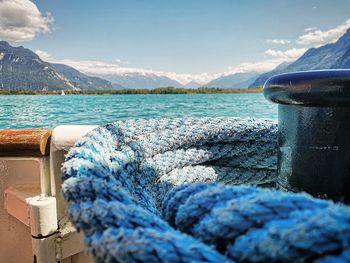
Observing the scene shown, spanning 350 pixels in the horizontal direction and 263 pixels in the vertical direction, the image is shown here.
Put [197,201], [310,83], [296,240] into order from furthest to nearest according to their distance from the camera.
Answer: [310,83] < [197,201] < [296,240]

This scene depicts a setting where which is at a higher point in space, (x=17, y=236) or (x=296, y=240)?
(x=296, y=240)

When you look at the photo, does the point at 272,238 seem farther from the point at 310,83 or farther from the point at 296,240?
the point at 310,83

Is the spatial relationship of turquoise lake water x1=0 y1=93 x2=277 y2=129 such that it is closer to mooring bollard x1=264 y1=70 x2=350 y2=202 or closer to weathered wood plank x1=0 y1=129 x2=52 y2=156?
weathered wood plank x1=0 y1=129 x2=52 y2=156

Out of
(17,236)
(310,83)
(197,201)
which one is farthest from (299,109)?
(17,236)

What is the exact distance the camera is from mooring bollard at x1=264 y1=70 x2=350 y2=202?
668mm

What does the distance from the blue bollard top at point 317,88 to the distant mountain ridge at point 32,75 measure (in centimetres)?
11126

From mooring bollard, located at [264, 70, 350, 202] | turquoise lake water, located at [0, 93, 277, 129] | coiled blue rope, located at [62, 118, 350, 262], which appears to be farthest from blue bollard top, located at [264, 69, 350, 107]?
turquoise lake water, located at [0, 93, 277, 129]

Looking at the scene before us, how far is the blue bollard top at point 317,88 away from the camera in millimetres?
654

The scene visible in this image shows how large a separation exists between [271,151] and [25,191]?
2.85ft

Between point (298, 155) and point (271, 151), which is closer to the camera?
point (298, 155)

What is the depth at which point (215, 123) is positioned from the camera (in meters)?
1.08

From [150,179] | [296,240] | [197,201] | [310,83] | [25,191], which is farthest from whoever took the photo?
[25,191]

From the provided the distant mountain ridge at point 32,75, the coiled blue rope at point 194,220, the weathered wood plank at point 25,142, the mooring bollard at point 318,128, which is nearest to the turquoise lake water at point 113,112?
the weathered wood plank at point 25,142

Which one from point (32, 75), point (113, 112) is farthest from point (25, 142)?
point (32, 75)
